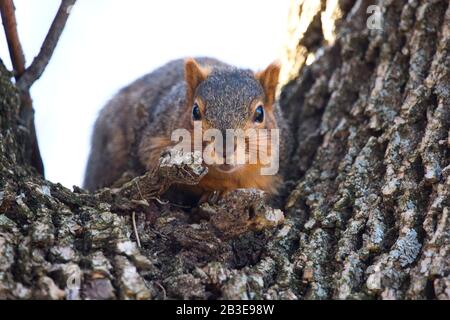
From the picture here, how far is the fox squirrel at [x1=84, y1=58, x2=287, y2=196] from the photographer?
288 cm

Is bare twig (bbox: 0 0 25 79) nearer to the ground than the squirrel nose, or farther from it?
farther from it

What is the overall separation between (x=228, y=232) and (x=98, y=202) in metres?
0.49

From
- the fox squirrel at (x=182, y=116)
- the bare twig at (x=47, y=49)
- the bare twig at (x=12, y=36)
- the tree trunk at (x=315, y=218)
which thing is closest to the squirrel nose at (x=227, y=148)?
the fox squirrel at (x=182, y=116)

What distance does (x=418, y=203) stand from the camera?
2.20m

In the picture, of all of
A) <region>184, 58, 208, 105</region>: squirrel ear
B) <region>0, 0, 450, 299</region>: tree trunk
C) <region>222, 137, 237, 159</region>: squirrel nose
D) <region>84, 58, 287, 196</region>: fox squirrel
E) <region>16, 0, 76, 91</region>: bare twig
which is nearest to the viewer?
<region>0, 0, 450, 299</region>: tree trunk

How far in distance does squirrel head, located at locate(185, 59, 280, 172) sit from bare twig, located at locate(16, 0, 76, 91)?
68 cm

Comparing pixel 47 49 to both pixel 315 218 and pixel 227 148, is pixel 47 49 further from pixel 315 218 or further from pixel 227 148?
pixel 315 218

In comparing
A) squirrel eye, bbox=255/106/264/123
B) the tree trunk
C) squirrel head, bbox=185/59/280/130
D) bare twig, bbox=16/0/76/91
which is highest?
bare twig, bbox=16/0/76/91

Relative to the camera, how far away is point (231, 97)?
288 centimetres

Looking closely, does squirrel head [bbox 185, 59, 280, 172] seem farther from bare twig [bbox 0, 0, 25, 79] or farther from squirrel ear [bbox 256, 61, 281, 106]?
bare twig [bbox 0, 0, 25, 79]

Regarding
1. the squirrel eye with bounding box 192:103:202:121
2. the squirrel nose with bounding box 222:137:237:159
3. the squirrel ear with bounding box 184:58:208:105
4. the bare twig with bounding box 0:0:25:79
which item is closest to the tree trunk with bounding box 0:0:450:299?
the bare twig with bounding box 0:0:25:79

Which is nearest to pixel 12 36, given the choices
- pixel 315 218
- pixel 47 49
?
pixel 47 49

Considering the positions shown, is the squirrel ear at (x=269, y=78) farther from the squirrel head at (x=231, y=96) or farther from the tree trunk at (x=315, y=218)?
the tree trunk at (x=315, y=218)
